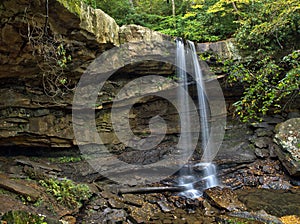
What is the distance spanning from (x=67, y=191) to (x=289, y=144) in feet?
22.9

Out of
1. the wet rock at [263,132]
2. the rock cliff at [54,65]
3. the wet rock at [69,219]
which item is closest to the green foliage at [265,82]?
the rock cliff at [54,65]

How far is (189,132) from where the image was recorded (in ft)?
30.7

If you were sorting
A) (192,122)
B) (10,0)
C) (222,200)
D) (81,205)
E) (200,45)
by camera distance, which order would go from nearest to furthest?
(10,0)
(81,205)
(222,200)
(200,45)
(192,122)

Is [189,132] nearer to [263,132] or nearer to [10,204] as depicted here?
[263,132]

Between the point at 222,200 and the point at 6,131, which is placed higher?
the point at 6,131

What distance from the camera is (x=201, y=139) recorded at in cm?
952

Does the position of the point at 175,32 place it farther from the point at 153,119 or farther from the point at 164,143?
the point at 164,143

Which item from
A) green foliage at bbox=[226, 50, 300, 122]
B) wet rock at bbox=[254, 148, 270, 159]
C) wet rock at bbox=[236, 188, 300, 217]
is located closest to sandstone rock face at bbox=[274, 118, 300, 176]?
wet rock at bbox=[254, 148, 270, 159]

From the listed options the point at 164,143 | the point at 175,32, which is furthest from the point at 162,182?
the point at 175,32

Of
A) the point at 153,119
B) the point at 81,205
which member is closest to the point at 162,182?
the point at 153,119

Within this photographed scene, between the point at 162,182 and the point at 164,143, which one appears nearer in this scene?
the point at 162,182

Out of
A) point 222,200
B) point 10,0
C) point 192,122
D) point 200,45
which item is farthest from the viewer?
point 192,122

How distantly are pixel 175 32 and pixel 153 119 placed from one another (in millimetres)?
3813

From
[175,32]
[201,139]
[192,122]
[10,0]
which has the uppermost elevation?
[175,32]
